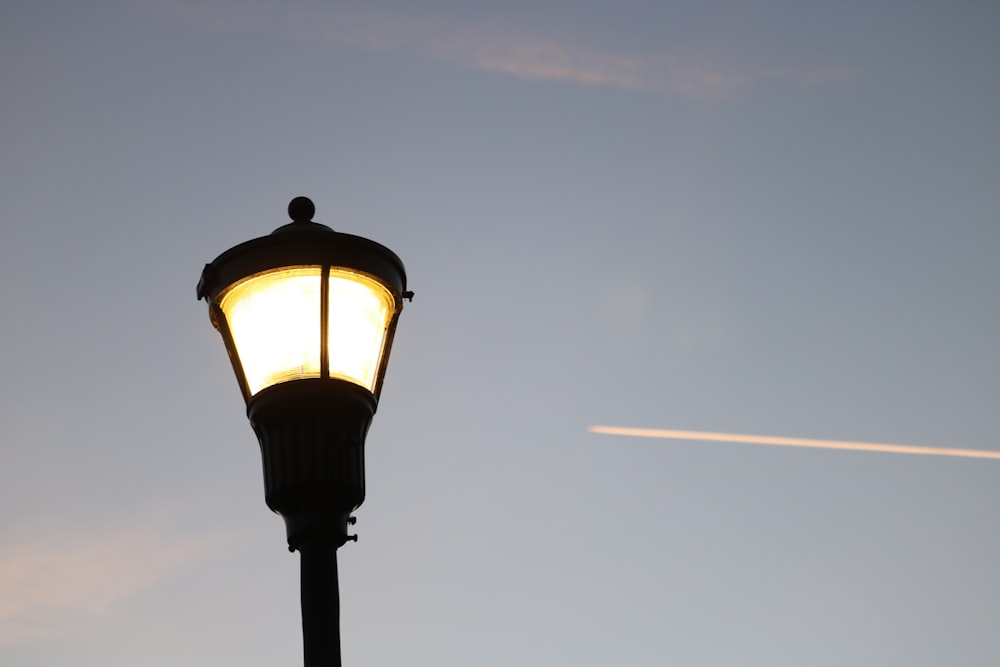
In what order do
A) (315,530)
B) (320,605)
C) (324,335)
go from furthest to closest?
(324,335), (315,530), (320,605)

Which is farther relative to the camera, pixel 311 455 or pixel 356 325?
pixel 356 325

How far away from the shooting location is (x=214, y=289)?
4852 millimetres

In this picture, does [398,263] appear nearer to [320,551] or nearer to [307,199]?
[307,199]

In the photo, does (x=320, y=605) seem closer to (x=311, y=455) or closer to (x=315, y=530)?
(x=315, y=530)

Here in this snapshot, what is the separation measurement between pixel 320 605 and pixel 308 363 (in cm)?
92

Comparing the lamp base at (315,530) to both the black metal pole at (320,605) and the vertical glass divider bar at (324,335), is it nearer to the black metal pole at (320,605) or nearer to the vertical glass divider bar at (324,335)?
the black metal pole at (320,605)

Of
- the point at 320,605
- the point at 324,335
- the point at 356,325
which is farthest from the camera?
the point at 356,325

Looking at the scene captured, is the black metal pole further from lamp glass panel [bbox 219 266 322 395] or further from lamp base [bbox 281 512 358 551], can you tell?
lamp glass panel [bbox 219 266 322 395]

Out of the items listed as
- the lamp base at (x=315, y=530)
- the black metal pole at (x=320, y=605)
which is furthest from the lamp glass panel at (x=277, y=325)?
the black metal pole at (x=320, y=605)

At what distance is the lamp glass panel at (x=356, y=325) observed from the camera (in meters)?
4.70

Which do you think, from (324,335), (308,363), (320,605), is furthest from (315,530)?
(324,335)

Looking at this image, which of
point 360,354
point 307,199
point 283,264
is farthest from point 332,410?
point 307,199

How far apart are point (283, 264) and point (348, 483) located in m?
0.89

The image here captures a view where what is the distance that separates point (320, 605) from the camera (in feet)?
14.6
